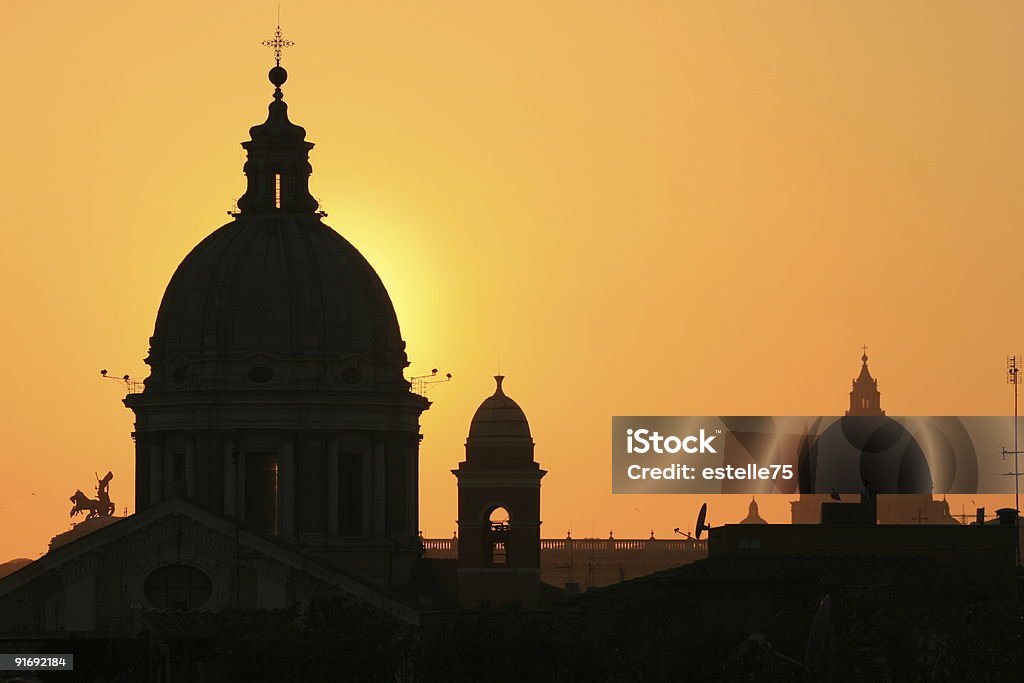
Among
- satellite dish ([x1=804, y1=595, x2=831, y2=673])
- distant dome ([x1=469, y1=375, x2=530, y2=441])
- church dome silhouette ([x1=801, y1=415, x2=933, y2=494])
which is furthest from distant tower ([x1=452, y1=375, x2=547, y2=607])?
satellite dish ([x1=804, y1=595, x2=831, y2=673])

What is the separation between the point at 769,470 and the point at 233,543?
21993mm

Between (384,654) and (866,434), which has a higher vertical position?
(866,434)

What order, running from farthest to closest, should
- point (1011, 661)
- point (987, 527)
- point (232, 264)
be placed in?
point (232, 264) < point (987, 527) < point (1011, 661)

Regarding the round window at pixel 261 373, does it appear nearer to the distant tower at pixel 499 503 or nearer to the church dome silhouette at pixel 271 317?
the church dome silhouette at pixel 271 317

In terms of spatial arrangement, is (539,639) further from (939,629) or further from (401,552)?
(401,552)

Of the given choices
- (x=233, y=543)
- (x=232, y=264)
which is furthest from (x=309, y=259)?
(x=233, y=543)

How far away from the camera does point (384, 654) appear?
145125mm

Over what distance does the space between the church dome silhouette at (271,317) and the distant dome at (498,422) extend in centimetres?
892

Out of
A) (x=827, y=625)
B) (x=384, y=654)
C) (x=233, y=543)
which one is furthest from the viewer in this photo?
(x=233, y=543)

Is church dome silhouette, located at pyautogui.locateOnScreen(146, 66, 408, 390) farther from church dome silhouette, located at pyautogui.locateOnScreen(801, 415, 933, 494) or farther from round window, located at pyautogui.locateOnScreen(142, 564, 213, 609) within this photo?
church dome silhouette, located at pyautogui.locateOnScreen(801, 415, 933, 494)

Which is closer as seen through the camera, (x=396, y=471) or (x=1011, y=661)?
(x=1011, y=661)

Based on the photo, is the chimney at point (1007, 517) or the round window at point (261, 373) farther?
the round window at point (261, 373)

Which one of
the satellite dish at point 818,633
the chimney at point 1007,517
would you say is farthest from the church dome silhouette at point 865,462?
the satellite dish at point 818,633

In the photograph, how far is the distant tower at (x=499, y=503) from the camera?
190 m
